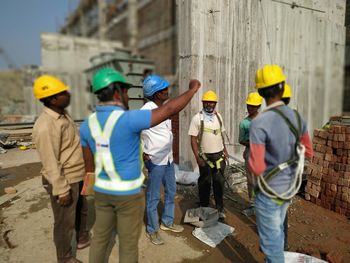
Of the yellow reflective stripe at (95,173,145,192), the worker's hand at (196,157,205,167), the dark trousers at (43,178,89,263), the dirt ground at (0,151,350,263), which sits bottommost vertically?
the dirt ground at (0,151,350,263)

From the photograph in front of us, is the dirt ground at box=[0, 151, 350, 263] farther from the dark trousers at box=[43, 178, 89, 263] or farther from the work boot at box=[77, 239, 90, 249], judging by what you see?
the dark trousers at box=[43, 178, 89, 263]

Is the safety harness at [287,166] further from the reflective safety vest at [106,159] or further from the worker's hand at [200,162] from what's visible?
the worker's hand at [200,162]

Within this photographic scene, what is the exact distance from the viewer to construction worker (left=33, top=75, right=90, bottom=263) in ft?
8.59

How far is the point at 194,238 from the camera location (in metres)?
3.72

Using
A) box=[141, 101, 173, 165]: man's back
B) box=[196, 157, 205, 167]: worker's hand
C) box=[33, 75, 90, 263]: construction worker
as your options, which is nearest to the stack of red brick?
box=[196, 157, 205, 167]: worker's hand

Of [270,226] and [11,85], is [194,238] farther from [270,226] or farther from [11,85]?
[11,85]

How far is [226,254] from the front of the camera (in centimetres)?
338

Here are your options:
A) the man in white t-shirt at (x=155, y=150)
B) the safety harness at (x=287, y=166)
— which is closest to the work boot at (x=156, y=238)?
the man in white t-shirt at (x=155, y=150)

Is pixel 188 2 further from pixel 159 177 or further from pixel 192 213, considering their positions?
pixel 192 213

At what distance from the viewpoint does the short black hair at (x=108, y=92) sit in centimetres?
224

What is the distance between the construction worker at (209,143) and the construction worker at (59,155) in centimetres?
178

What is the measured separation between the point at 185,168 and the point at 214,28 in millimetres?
2955

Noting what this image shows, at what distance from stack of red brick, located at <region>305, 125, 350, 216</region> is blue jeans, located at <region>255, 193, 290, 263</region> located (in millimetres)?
2691

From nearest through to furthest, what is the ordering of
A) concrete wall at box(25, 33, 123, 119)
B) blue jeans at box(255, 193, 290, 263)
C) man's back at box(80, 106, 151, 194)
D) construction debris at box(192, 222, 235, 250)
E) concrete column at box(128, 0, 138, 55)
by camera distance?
man's back at box(80, 106, 151, 194), blue jeans at box(255, 193, 290, 263), construction debris at box(192, 222, 235, 250), concrete wall at box(25, 33, 123, 119), concrete column at box(128, 0, 138, 55)
